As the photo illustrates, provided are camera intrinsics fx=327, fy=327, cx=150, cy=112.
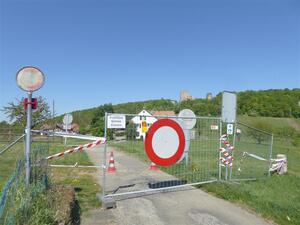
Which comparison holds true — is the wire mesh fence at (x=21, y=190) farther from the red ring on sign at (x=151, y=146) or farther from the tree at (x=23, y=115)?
the tree at (x=23, y=115)

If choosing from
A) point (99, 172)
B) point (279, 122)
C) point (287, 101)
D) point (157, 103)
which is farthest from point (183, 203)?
point (157, 103)

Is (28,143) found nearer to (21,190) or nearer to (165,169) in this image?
(21,190)

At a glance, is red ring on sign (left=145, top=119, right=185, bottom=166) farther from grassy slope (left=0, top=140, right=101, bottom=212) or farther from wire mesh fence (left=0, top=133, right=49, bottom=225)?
wire mesh fence (left=0, top=133, right=49, bottom=225)

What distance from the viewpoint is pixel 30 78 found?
6.13 metres

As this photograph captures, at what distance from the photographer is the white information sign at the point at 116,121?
23.1ft

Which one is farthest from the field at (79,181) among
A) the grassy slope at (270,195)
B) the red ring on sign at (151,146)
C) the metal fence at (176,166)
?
the grassy slope at (270,195)

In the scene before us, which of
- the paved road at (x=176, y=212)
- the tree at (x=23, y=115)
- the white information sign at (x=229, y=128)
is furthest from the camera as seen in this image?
the tree at (x=23, y=115)

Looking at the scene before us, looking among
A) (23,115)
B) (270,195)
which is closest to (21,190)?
(270,195)

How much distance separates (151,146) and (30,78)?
122 inches

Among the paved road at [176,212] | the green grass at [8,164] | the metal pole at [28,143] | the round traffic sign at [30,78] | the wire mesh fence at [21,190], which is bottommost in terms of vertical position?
the green grass at [8,164]

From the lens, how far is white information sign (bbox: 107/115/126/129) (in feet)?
23.1

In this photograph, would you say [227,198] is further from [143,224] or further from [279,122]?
[279,122]

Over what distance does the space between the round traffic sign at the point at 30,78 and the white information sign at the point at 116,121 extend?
5.29 feet

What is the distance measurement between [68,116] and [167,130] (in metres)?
22.3
